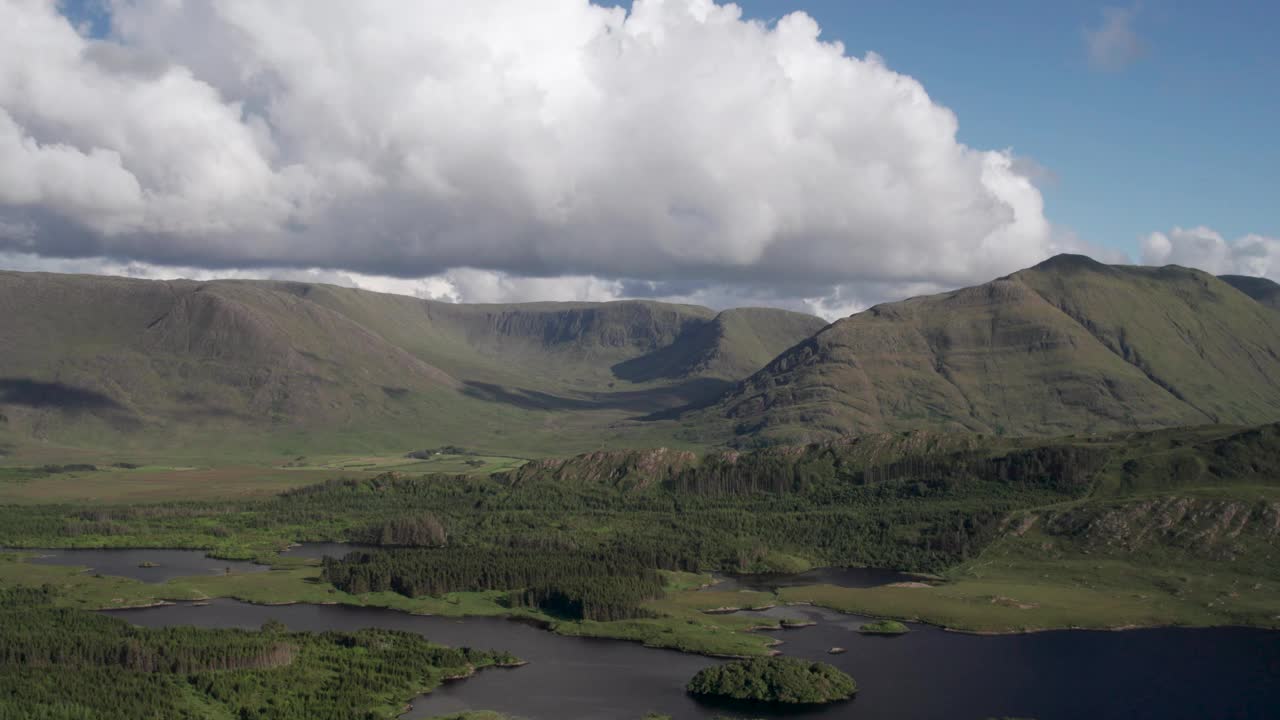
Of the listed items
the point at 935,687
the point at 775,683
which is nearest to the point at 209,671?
the point at 775,683

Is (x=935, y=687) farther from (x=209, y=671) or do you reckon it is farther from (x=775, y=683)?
(x=209, y=671)

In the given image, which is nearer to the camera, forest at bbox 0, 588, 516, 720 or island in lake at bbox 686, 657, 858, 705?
forest at bbox 0, 588, 516, 720

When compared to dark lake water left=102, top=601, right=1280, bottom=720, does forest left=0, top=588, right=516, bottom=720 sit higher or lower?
lower

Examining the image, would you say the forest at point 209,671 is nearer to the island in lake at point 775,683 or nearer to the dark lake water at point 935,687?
the dark lake water at point 935,687

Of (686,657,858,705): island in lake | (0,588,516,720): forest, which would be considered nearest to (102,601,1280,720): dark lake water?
(686,657,858,705): island in lake

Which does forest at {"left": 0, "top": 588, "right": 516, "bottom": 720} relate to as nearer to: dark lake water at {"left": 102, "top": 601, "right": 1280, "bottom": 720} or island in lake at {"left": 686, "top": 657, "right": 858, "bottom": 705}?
dark lake water at {"left": 102, "top": 601, "right": 1280, "bottom": 720}

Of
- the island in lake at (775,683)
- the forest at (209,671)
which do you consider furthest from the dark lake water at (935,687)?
the forest at (209,671)

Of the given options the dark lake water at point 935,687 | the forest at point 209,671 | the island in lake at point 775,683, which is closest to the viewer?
the forest at point 209,671

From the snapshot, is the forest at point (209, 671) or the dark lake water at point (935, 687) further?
the dark lake water at point (935, 687)

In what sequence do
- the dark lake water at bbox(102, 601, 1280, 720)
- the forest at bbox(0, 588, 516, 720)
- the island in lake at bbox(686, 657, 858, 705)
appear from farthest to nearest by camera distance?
the island in lake at bbox(686, 657, 858, 705), the dark lake water at bbox(102, 601, 1280, 720), the forest at bbox(0, 588, 516, 720)

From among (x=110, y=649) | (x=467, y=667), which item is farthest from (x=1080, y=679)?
(x=110, y=649)
